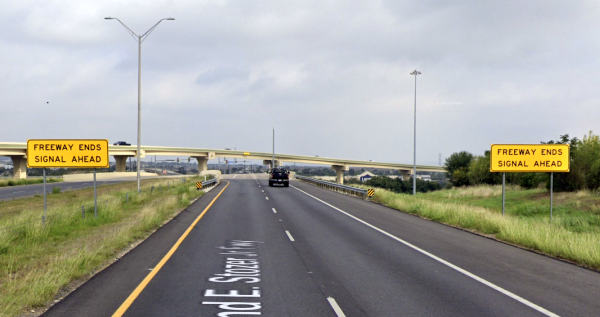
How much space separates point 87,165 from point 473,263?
14.4m

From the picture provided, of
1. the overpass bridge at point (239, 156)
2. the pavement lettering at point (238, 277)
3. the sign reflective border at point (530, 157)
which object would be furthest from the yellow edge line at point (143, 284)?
the overpass bridge at point (239, 156)

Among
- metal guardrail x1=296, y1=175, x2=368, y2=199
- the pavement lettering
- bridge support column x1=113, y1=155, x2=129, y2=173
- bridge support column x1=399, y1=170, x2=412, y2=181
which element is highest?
bridge support column x1=113, y1=155, x2=129, y2=173

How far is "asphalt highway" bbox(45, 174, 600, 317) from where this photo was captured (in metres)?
6.82

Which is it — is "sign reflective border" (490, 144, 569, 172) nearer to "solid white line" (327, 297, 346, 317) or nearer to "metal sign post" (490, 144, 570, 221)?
"metal sign post" (490, 144, 570, 221)

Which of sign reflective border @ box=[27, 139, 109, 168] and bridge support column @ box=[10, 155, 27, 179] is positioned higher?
sign reflective border @ box=[27, 139, 109, 168]

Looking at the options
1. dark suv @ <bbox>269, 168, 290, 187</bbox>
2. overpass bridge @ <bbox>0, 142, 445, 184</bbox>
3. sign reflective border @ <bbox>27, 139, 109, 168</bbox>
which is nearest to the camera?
sign reflective border @ <bbox>27, 139, 109, 168</bbox>

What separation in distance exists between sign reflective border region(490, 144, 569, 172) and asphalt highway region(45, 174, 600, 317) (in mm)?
5864

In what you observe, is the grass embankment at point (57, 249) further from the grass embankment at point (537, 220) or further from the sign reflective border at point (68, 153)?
the grass embankment at point (537, 220)

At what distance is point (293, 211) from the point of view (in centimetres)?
2317

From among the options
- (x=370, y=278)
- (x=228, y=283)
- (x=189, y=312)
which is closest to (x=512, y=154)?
(x=370, y=278)

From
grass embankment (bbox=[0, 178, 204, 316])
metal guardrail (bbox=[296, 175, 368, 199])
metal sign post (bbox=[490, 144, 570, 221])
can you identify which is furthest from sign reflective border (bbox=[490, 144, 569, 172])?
grass embankment (bbox=[0, 178, 204, 316])

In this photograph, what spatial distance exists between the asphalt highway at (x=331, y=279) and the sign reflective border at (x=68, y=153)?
4.78m

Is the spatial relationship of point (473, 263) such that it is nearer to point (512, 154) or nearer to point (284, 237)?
point (284, 237)

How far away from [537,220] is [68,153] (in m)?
19.8
